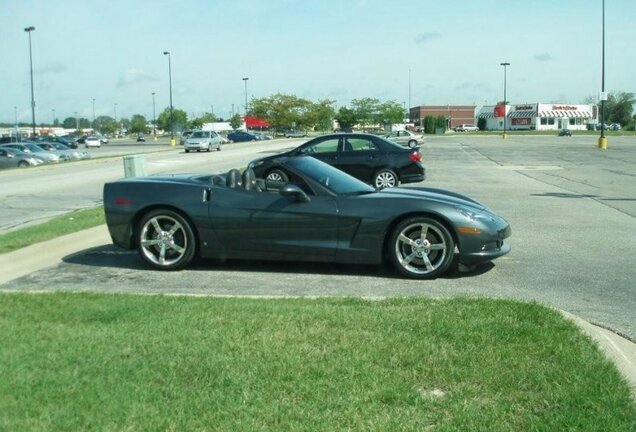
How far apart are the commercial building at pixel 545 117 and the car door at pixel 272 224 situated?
13701 centimetres

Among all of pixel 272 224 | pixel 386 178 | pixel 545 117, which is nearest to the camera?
pixel 272 224

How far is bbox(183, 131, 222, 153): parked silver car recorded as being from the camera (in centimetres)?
4978

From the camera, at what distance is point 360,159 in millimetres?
17750

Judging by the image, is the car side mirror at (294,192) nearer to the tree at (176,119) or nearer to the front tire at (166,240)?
the front tire at (166,240)

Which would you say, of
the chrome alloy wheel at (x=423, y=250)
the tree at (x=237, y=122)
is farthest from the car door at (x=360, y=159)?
the tree at (x=237, y=122)

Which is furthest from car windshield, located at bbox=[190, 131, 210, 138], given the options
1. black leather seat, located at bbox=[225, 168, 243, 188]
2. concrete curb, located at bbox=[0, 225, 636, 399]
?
black leather seat, located at bbox=[225, 168, 243, 188]

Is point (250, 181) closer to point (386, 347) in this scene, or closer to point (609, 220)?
point (386, 347)

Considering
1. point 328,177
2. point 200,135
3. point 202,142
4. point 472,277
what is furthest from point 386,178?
point 200,135

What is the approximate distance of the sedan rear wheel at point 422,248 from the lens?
7262 millimetres

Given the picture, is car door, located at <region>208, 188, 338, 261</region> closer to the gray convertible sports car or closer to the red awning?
the gray convertible sports car

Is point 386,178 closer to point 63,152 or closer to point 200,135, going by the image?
point 63,152

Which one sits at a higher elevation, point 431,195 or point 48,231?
point 431,195

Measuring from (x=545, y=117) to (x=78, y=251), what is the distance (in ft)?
470

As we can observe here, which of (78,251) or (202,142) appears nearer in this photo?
(78,251)
